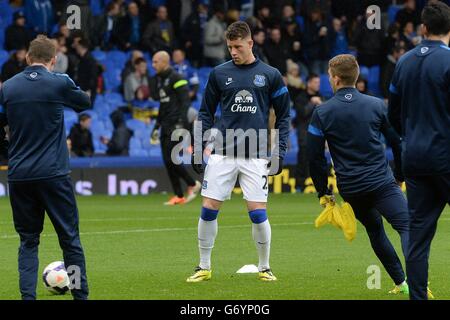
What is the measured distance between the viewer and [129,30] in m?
28.5

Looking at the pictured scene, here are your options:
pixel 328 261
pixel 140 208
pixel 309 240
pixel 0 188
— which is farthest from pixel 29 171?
pixel 0 188

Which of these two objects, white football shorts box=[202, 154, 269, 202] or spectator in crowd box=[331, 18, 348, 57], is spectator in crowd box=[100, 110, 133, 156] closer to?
spectator in crowd box=[331, 18, 348, 57]

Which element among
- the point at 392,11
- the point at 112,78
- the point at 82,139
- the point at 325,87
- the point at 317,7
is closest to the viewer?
the point at 82,139

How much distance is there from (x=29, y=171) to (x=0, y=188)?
583 inches

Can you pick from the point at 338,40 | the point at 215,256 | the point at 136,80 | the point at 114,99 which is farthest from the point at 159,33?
the point at 215,256

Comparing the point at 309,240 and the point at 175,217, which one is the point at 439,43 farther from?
the point at 175,217

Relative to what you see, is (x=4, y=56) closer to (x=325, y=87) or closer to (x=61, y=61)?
(x=61, y=61)

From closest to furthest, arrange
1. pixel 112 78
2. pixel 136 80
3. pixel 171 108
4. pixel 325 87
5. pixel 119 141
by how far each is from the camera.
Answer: pixel 171 108, pixel 119 141, pixel 136 80, pixel 325 87, pixel 112 78

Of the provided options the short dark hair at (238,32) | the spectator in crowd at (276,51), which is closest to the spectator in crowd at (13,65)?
the spectator in crowd at (276,51)

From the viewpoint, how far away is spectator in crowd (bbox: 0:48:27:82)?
25359 millimetres

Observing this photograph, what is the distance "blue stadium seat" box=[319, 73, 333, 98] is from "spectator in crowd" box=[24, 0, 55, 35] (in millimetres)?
6550

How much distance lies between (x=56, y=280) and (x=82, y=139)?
14.4 metres

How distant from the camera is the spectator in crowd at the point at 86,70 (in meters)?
26.0
